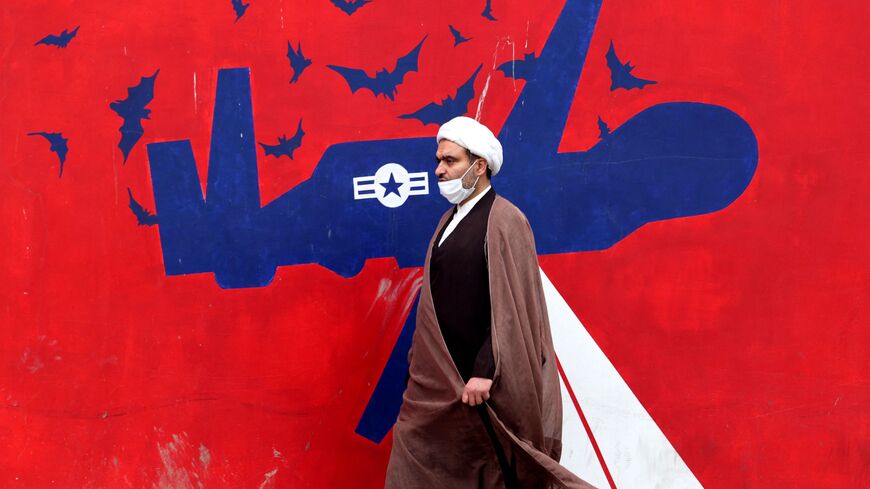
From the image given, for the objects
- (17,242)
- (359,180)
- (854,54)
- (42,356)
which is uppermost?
(854,54)

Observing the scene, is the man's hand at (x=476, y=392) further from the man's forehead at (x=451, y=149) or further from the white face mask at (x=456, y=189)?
the man's forehead at (x=451, y=149)

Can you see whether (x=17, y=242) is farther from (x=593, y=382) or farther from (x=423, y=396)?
(x=593, y=382)

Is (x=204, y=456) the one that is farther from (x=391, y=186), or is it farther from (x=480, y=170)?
(x=480, y=170)

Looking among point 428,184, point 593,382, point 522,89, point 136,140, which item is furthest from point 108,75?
point 593,382

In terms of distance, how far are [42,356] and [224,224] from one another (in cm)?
89

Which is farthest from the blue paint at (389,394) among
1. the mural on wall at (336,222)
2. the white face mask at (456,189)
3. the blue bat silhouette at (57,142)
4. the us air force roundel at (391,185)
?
the blue bat silhouette at (57,142)

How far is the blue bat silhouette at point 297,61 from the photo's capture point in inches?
138

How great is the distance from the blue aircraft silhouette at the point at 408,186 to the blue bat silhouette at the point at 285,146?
62 mm

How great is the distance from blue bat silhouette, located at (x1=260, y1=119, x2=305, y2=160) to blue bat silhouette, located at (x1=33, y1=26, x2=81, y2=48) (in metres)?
0.85

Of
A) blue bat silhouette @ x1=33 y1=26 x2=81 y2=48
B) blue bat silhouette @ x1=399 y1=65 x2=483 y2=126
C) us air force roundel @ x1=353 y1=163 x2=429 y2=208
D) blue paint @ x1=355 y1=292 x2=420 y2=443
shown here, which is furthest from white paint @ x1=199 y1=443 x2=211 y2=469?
blue bat silhouette @ x1=33 y1=26 x2=81 y2=48

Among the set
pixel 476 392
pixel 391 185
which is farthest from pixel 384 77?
pixel 476 392

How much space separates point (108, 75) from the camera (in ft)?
11.5

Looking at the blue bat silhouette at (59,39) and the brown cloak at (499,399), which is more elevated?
the blue bat silhouette at (59,39)

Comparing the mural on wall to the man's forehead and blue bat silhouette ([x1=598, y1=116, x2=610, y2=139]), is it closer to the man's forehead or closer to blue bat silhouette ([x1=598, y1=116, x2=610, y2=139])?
blue bat silhouette ([x1=598, y1=116, x2=610, y2=139])
